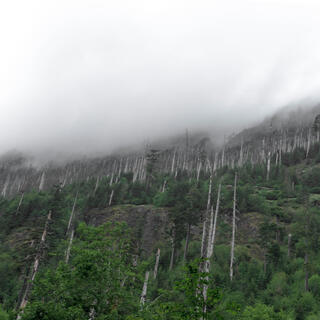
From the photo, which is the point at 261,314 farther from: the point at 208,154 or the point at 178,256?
the point at 208,154

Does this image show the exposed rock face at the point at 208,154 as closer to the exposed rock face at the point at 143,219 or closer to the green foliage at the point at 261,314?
the exposed rock face at the point at 143,219

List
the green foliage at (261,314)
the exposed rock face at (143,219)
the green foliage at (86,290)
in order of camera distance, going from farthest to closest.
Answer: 1. the exposed rock face at (143,219)
2. the green foliage at (261,314)
3. the green foliage at (86,290)

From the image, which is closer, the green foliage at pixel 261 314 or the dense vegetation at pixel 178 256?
the dense vegetation at pixel 178 256

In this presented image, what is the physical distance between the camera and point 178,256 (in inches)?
1673

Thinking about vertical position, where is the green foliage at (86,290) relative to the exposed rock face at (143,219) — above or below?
above

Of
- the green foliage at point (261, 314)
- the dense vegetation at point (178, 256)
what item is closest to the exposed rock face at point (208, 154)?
the dense vegetation at point (178, 256)

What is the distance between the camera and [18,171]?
160875mm

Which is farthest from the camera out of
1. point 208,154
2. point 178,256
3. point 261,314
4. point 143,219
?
point 208,154

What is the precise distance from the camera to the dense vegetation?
Result: 1270 centimetres

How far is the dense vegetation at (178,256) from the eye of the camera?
1270 cm

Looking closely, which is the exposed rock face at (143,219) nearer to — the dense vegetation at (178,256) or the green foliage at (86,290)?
the dense vegetation at (178,256)

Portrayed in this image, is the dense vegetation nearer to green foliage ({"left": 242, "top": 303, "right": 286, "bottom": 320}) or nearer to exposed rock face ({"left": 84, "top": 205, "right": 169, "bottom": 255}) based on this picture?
green foliage ({"left": 242, "top": 303, "right": 286, "bottom": 320})

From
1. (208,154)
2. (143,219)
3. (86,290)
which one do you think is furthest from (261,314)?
(208,154)

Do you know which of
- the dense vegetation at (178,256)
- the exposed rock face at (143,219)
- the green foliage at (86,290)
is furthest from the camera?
the exposed rock face at (143,219)
